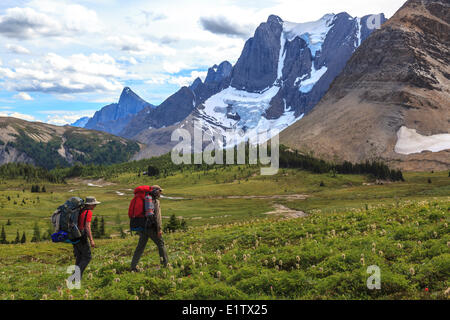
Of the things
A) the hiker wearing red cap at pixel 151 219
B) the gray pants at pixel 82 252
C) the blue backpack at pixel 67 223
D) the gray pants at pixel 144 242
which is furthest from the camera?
the gray pants at pixel 144 242

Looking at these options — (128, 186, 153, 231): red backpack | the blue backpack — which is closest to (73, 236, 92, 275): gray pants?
the blue backpack

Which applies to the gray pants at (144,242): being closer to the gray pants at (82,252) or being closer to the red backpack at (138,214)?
the red backpack at (138,214)

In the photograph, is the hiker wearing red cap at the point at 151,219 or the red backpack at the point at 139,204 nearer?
the hiker wearing red cap at the point at 151,219

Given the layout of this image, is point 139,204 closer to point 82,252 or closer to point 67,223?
point 67,223

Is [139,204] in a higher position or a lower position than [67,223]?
higher

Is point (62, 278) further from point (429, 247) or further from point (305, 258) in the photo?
point (429, 247)

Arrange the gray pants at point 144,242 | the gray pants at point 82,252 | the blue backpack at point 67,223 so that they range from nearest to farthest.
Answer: the blue backpack at point 67,223
the gray pants at point 82,252
the gray pants at point 144,242

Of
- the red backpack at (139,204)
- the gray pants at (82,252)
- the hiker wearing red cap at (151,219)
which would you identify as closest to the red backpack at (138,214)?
the red backpack at (139,204)

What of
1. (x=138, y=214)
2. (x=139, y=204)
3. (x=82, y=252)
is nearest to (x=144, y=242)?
(x=138, y=214)

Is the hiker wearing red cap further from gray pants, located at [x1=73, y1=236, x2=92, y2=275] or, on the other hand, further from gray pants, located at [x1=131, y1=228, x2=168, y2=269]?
gray pants, located at [x1=73, y1=236, x2=92, y2=275]
